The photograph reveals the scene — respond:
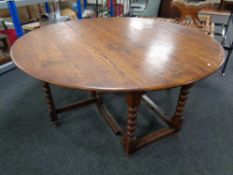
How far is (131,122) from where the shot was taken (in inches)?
40.9

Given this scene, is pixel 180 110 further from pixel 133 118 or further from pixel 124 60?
pixel 124 60

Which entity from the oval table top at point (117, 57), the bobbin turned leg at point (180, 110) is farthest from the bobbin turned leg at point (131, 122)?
the bobbin turned leg at point (180, 110)

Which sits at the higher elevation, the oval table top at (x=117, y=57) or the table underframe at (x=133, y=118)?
the oval table top at (x=117, y=57)

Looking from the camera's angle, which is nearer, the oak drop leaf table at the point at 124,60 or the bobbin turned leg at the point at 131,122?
the oak drop leaf table at the point at 124,60

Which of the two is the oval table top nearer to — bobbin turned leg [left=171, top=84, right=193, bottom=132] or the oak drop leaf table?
the oak drop leaf table

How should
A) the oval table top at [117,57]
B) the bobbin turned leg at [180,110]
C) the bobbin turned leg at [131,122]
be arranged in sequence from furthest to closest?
1. the bobbin turned leg at [180,110]
2. the bobbin turned leg at [131,122]
3. the oval table top at [117,57]

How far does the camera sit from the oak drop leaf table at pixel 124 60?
740 mm

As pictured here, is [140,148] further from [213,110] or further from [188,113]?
[213,110]

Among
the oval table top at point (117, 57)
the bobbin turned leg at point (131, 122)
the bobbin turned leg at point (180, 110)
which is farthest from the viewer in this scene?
the bobbin turned leg at point (180, 110)

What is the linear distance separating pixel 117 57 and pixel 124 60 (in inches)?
2.1

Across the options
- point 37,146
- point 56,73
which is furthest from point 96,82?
point 37,146

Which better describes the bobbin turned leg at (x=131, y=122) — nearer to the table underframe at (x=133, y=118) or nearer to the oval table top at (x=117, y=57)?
the table underframe at (x=133, y=118)

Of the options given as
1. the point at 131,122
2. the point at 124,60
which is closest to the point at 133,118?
the point at 131,122

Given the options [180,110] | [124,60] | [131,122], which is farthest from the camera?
[180,110]
